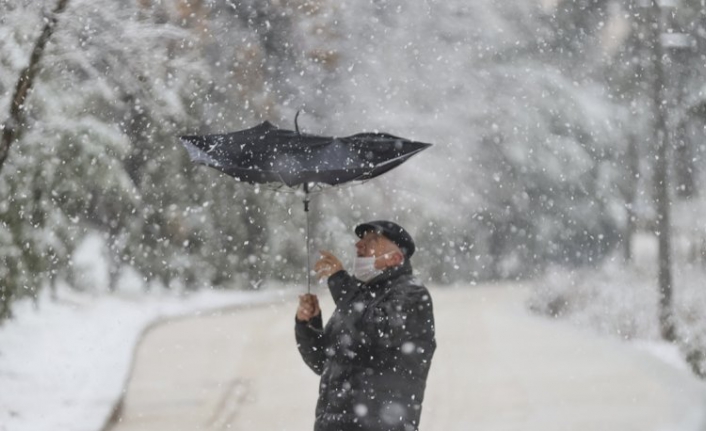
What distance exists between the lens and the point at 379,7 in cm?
2711

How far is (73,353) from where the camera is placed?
1547cm

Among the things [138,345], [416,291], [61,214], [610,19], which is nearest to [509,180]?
[610,19]

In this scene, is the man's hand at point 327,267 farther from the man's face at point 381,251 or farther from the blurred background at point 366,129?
the blurred background at point 366,129

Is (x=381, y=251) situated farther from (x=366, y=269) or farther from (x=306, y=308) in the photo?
(x=306, y=308)

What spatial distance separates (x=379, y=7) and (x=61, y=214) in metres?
16.9

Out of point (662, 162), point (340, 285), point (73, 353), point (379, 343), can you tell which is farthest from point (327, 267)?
point (73, 353)

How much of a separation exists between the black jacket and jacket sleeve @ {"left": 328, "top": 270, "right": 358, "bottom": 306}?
8 cm

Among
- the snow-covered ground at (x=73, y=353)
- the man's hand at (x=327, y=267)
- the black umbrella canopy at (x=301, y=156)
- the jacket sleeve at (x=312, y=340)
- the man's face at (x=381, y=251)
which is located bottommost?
the snow-covered ground at (x=73, y=353)

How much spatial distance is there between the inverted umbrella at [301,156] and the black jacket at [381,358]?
1.61 ft

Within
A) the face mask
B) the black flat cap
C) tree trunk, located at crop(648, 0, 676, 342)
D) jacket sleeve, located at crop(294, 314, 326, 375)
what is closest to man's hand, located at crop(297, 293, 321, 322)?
jacket sleeve, located at crop(294, 314, 326, 375)

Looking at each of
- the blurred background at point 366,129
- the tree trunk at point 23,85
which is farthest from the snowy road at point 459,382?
the tree trunk at point 23,85

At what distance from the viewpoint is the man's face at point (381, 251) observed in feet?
13.9

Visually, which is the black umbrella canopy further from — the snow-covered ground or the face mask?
the snow-covered ground

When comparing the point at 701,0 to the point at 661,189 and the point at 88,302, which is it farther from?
the point at 88,302
